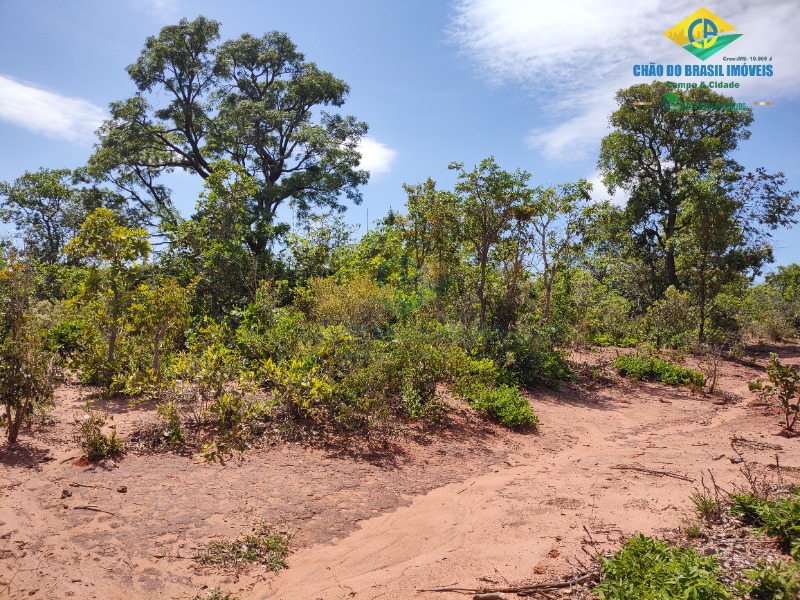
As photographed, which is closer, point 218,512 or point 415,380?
point 218,512

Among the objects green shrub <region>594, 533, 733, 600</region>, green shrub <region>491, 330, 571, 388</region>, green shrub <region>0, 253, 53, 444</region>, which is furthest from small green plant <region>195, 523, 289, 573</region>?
green shrub <region>491, 330, 571, 388</region>

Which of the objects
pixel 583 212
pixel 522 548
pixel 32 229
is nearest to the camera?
pixel 522 548

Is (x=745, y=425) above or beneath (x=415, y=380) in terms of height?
beneath

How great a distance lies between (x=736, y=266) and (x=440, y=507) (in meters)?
17.3

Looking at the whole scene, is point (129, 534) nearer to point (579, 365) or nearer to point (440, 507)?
point (440, 507)

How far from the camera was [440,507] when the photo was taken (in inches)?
207

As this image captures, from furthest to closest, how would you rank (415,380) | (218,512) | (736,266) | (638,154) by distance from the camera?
1. (638,154)
2. (736,266)
3. (415,380)
4. (218,512)

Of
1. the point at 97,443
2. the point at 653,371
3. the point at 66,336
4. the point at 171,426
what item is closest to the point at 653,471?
the point at 171,426

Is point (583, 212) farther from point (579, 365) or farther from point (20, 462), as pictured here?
point (20, 462)

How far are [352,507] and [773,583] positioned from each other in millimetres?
3484

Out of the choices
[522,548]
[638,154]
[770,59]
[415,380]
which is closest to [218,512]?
[522,548]

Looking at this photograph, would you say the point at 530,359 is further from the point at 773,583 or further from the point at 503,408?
the point at 773,583

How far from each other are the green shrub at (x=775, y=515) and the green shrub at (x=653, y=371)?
28.0 feet

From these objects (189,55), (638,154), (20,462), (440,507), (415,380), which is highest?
(189,55)
